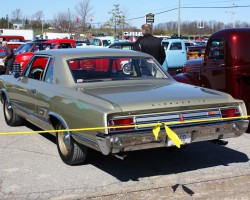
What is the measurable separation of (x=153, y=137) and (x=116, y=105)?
53 cm

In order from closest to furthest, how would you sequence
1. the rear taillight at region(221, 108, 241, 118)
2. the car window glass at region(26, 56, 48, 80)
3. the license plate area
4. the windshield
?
the license plate area → the rear taillight at region(221, 108, 241, 118) → the windshield → the car window glass at region(26, 56, 48, 80)

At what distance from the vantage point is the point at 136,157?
5.93 metres

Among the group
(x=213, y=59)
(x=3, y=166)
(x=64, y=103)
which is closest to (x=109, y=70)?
(x=64, y=103)

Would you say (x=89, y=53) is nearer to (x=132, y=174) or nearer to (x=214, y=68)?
(x=132, y=174)

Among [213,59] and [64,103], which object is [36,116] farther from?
[213,59]

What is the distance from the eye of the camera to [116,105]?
14.6ft

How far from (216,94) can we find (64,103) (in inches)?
75.2

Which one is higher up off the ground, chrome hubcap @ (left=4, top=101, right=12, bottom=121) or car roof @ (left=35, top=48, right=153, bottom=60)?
car roof @ (left=35, top=48, right=153, bottom=60)

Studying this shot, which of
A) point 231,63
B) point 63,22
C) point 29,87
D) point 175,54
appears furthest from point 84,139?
point 63,22

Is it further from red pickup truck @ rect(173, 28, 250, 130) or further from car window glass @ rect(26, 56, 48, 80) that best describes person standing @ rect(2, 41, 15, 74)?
red pickup truck @ rect(173, 28, 250, 130)

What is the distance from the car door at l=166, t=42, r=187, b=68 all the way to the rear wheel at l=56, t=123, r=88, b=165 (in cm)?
1631

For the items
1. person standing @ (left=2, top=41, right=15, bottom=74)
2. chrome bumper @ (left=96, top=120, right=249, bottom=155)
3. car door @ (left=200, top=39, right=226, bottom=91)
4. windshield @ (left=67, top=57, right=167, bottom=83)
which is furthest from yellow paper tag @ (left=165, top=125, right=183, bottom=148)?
person standing @ (left=2, top=41, right=15, bottom=74)

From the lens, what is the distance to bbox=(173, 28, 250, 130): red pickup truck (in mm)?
7129

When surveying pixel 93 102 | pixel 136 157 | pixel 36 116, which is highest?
pixel 93 102
